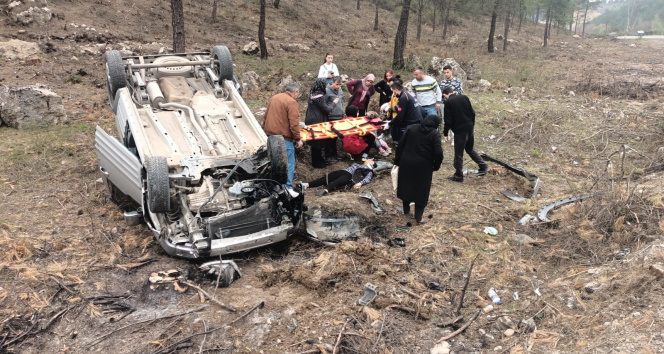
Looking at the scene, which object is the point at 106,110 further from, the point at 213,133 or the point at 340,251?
the point at 340,251

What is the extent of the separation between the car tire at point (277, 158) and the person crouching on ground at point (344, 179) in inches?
55.1

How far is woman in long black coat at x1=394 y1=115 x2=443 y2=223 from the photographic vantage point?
5.66 metres

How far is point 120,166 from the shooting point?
565 centimetres

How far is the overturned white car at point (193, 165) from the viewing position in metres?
4.99

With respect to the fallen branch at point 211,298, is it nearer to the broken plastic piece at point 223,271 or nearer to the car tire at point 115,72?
the broken plastic piece at point 223,271

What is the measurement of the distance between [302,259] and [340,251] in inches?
20.8

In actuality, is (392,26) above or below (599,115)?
above

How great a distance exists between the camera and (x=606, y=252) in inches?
199

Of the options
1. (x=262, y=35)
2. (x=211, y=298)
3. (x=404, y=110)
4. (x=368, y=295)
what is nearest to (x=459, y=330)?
(x=368, y=295)

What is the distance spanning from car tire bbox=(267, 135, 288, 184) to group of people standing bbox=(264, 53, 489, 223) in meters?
0.21

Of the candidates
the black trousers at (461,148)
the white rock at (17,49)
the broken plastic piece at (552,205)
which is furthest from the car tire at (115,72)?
the white rock at (17,49)

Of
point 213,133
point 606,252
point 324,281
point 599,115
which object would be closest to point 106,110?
point 213,133

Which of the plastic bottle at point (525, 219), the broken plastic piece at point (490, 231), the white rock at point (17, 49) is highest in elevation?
the white rock at point (17, 49)

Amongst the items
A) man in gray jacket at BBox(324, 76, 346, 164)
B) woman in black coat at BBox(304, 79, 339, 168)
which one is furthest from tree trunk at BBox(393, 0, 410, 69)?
woman in black coat at BBox(304, 79, 339, 168)
